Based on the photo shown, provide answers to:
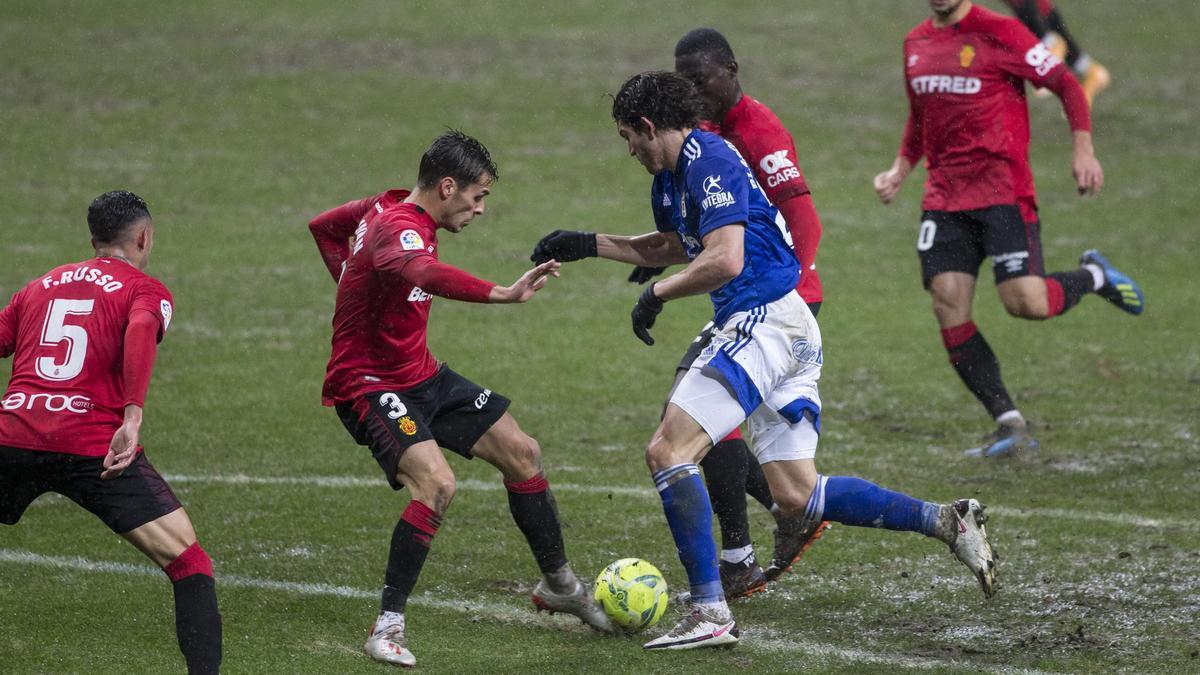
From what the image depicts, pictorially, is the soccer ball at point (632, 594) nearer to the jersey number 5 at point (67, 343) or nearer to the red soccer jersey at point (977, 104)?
the jersey number 5 at point (67, 343)

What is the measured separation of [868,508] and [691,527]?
2.67ft

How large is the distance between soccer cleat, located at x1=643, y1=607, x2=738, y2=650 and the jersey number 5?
2.30m

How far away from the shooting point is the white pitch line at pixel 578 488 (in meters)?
7.18

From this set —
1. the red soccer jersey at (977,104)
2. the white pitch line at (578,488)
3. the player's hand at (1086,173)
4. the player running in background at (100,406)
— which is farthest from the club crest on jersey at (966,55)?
the player running in background at (100,406)

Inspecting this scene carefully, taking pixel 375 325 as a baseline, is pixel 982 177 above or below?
above

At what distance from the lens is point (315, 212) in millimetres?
15383

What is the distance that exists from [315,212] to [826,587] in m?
10.2

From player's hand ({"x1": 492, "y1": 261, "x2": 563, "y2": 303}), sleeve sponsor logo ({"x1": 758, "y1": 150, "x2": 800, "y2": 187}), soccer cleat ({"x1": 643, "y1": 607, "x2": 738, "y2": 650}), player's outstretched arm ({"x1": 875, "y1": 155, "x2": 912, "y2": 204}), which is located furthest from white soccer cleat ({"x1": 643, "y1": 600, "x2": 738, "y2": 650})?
player's outstretched arm ({"x1": 875, "y1": 155, "x2": 912, "y2": 204})

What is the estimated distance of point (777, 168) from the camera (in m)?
6.71

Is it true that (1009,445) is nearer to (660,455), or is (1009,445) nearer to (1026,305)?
(1026,305)

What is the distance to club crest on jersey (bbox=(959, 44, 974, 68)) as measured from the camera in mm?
8867

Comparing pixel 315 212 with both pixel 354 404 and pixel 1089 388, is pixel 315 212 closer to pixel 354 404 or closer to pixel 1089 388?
pixel 1089 388

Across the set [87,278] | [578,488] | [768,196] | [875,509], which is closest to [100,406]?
[87,278]

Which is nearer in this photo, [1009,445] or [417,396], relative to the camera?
[417,396]
